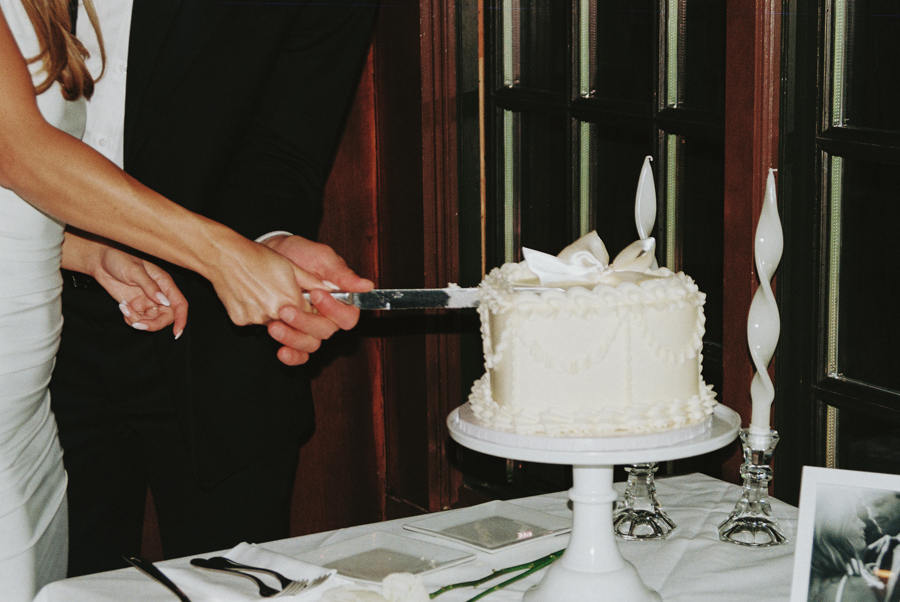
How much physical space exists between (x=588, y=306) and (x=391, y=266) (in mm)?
1595

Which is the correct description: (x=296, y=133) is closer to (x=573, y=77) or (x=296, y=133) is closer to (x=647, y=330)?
(x=573, y=77)

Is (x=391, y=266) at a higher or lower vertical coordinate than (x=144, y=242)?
lower

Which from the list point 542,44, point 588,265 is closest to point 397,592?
point 588,265

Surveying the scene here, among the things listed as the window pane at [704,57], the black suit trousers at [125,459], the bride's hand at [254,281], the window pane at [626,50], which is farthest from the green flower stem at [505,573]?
the window pane at [626,50]

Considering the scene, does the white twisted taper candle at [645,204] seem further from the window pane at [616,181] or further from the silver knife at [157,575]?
the silver knife at [157,575]

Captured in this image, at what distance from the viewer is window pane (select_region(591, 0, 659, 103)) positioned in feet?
5.59

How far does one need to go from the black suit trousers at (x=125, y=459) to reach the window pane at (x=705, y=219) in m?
0.82

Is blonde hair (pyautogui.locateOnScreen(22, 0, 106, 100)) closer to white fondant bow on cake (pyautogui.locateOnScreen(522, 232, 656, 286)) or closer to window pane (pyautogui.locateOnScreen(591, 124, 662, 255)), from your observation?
white fondant bow on cake (pyautogui.locateOnScreen(522, 232, 656, 286))

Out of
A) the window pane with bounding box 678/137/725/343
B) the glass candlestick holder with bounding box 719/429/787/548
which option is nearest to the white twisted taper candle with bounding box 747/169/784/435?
the glass candlestick holder with bounding box 719/429/787/548

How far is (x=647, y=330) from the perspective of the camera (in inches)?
35.8

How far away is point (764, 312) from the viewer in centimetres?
116

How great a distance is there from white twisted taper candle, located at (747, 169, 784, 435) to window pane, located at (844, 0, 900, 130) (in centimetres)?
30

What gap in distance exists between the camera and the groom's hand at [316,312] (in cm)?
125

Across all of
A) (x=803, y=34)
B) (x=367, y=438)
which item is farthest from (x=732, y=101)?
(x=367, y=438)
